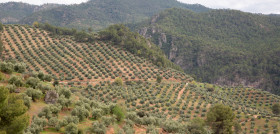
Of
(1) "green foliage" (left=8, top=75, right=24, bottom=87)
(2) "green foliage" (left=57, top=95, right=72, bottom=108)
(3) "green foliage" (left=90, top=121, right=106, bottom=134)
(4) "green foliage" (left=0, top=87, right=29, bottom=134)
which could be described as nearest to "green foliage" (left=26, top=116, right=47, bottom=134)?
(4) "green foliage" (left=0, top=87, right=29, bottom=134)

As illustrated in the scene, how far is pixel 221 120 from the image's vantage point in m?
27.1

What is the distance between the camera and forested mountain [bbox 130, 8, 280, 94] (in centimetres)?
11912

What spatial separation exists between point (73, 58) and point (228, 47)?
127483mm

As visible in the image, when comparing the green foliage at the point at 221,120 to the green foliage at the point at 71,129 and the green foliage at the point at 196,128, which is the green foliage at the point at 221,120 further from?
the green foliage at the point at 71,129

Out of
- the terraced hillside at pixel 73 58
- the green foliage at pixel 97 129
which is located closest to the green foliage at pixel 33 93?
the green foliage at pixel 97 129

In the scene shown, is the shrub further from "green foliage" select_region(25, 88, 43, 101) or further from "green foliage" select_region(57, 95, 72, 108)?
"green foliage" select_region(25, 88, 43, 101)

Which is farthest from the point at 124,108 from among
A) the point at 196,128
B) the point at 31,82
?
the point at 31,82

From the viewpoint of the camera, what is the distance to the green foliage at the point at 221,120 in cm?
2609

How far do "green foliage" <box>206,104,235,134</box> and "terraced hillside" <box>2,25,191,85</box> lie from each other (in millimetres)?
32724

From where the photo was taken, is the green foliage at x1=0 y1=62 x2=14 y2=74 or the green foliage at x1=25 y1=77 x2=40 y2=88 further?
the green foliage at x1=0 y1=62 x2=14 y2=74

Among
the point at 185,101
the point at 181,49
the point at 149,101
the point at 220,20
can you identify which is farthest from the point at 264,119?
the point at 220,20

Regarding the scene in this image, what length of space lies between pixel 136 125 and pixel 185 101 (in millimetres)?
A: 26655

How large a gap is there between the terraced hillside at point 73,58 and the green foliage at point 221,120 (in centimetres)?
3272

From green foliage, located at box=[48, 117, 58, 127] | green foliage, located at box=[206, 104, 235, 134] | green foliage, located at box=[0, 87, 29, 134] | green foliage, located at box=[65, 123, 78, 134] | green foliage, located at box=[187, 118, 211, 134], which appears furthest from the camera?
green foliage, located at box=[206, 104, 235, 134]
